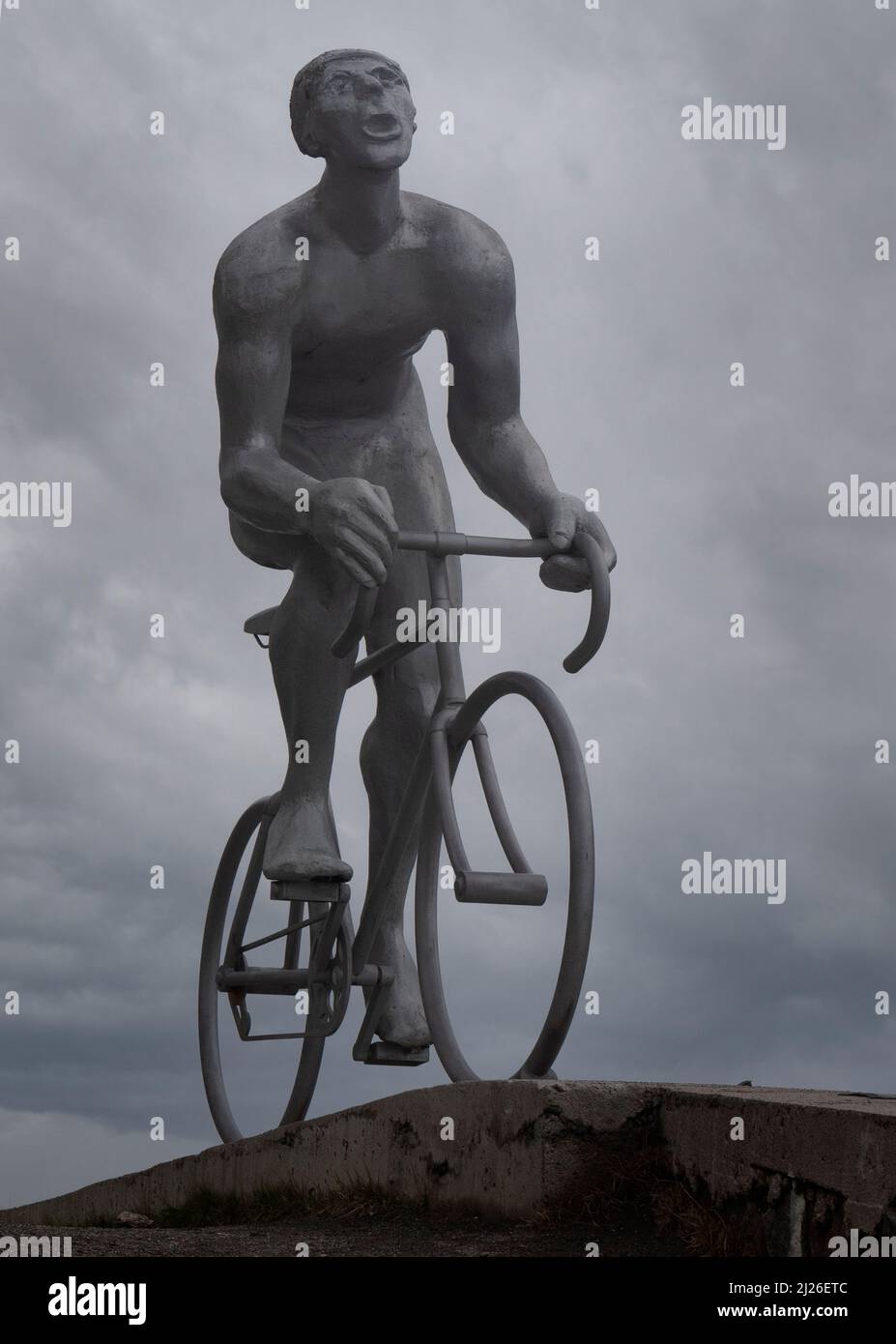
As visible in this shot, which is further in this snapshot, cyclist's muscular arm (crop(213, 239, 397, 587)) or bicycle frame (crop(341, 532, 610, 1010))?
cyclist's muscular arm (crop(213, 239, 397, 587))

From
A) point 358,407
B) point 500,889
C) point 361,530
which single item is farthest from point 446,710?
point 358,407

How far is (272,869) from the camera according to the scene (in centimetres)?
530

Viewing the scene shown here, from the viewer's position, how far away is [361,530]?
15.6 feet

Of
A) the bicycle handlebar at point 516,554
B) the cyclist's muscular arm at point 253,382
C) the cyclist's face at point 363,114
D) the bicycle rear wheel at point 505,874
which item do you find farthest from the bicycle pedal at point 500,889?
the cyclist's face at point 363,114

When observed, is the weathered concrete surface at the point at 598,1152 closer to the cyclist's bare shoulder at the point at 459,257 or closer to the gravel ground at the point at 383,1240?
the gravel ground at the point at 383,1240

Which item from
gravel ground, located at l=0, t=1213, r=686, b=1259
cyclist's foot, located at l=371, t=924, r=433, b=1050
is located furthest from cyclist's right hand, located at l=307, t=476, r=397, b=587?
gravel ground, located at l=0, t=1213, r=686, b=1259

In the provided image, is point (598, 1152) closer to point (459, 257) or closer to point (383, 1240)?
point (383, 1240)

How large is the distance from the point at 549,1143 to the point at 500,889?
0.81 m

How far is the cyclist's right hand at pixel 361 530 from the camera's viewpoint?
4734mm

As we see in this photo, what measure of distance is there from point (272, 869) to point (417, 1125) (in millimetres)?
1217

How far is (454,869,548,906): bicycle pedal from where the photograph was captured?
4449mm

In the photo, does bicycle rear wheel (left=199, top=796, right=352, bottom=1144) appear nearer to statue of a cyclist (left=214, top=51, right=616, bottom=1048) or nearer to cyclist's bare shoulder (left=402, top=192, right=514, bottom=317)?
statue of a cyclist (left=214, top=51, right=616, bottom=1048)
